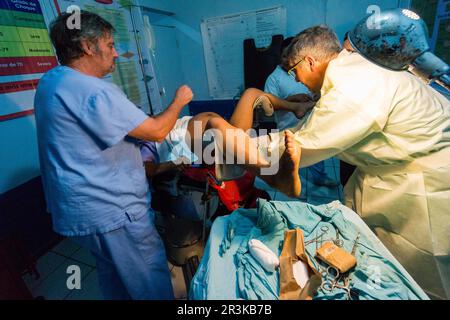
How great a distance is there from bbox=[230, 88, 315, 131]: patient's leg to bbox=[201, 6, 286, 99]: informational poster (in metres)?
2.41

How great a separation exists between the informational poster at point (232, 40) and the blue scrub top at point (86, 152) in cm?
296

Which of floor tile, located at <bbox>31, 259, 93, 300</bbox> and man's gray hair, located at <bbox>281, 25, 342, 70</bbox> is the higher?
man's gray hair, located at <bbox>281, 25, 342, 70</bbox>

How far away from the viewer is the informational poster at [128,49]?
2641mm

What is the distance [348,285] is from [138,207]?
0.92 meters

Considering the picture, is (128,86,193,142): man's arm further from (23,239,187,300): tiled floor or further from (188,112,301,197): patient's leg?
(23,239,187,300): tiled floor

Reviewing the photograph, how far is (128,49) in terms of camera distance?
292cm

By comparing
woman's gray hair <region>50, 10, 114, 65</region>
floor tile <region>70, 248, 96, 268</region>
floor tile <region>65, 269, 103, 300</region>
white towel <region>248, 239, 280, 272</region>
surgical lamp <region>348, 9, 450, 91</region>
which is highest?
woman's gray hair <region>50, 10, 114, 65</region>

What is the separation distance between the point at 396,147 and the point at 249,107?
66cm

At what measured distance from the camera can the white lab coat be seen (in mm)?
815

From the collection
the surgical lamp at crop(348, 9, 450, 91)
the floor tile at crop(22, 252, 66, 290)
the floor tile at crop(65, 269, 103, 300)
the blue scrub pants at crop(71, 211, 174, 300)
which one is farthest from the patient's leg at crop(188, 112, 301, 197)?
the floor tile at crop(22, 252, 66, 290)

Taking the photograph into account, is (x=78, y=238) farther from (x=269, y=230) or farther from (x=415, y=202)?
(x=415, y=202)

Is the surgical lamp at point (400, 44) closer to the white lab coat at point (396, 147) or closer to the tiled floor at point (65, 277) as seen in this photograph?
the white lab coat at point (396, 147)

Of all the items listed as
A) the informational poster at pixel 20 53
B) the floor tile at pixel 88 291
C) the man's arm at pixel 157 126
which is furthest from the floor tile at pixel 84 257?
the man's arm at pixel 157 126
